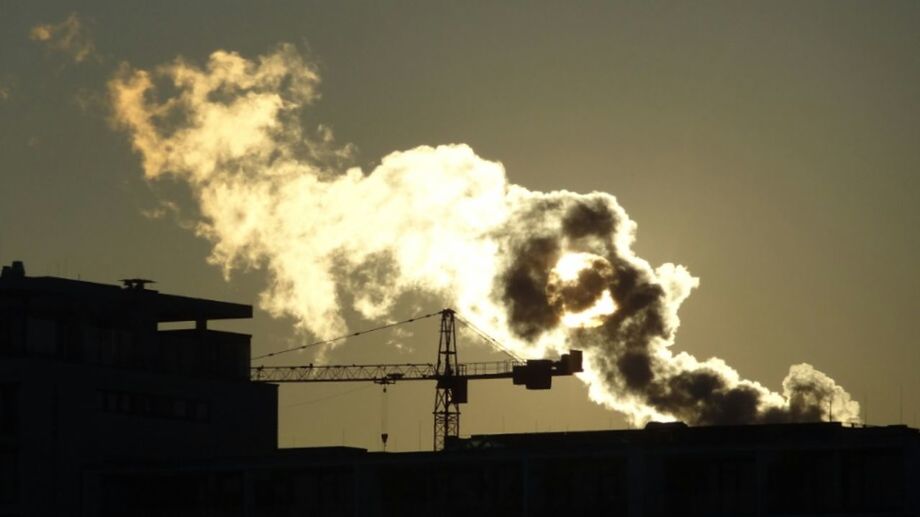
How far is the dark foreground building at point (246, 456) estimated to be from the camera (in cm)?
9944

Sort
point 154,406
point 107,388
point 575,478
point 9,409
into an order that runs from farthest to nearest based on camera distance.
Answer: point 154,406, point 107,388, point 9,409, point 575,478

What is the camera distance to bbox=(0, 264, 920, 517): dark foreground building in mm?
99438

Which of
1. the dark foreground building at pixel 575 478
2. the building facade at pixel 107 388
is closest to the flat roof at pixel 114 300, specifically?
the building facade at pixel 107 388

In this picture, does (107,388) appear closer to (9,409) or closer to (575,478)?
(9,409)

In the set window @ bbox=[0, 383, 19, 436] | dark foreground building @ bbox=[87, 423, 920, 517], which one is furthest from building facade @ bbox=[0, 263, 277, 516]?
dark foreground building @ bbox=[87, 423, 920, 517]

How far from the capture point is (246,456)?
110 meters

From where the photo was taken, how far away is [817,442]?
97500mm

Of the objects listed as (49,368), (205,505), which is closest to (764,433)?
(205,505)

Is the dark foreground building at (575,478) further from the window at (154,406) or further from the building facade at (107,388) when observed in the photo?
the window at (154,406)

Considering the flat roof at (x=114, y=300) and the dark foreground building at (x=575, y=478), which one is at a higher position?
the flat roof at (x=114, y=300)

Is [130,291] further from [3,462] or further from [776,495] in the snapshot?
[776,495]

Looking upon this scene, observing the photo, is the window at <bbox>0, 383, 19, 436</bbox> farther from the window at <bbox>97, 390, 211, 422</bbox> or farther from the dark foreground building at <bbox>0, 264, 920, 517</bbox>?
the window at <bbox>97, 390, 211, 422</bbox>

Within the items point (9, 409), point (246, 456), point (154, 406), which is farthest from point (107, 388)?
point (246, 456)

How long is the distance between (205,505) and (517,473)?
18.0 m
